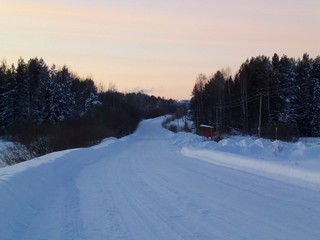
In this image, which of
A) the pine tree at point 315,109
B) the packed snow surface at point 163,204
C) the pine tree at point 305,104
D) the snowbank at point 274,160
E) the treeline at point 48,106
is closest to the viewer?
the packed snow surface at point 163,204

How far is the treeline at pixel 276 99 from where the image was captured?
234 ft

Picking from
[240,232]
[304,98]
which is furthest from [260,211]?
[304,98]

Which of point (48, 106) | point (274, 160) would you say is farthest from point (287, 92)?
point (274, 160)

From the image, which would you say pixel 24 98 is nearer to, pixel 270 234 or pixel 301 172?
pixel 301 172

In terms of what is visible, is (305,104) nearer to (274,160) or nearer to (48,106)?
(48,106)

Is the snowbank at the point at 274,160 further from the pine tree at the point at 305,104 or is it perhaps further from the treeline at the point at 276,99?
the pine tree at the point at 305,104

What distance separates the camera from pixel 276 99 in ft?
242

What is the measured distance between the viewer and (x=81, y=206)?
1046cm

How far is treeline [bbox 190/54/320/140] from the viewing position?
71188 millimetres

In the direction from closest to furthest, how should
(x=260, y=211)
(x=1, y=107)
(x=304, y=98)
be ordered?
1. (x=260, y=211)
2. (x=304, y=98)
3. (x=1, y=107)

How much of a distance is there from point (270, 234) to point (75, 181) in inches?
383

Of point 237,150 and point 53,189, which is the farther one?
point 237,150

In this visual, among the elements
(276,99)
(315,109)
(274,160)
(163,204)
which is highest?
(276,99)

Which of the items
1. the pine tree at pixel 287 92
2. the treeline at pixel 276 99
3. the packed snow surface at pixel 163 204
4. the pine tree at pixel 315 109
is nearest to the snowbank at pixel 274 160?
the packed snow surface at pixel 163 204
